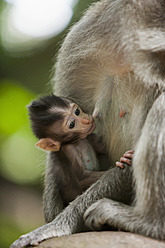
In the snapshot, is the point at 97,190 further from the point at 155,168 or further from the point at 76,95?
the point at 76,95

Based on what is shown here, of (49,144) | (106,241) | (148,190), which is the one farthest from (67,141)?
(106,241)

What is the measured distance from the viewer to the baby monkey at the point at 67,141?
3.71 metres

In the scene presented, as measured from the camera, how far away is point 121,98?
12.0 ft

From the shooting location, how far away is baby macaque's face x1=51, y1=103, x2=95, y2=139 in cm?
380

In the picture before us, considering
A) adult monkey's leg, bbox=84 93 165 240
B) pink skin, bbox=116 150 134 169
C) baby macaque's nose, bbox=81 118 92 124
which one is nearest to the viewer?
adult monkey's leg, bbox=84 93 165 240

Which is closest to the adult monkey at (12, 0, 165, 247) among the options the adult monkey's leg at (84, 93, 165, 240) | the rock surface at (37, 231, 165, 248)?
the adult monkey's leg at (84, 93, 165, 240)

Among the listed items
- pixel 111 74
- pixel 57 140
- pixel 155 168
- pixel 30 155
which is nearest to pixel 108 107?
pixel 111 74

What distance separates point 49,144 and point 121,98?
83 centimetres

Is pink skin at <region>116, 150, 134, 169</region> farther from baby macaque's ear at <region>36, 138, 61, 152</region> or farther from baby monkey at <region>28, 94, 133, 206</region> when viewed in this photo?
baby macaque's ear at <region>36, 138, 61, 152</region>

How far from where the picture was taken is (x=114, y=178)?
3350 mm

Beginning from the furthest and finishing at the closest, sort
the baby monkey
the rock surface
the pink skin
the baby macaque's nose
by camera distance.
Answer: the baby macaque's nose
the baby monkey
the pink skin
the rock surface

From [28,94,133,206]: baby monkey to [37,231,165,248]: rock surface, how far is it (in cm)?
76

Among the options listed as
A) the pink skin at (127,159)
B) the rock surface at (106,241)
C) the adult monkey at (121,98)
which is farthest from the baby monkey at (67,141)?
the rock surface at (106,241)

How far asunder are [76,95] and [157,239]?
181 cm
